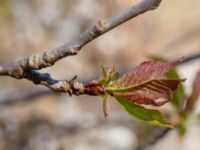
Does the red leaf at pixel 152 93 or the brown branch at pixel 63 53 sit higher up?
the brown branch at pixel 63 53

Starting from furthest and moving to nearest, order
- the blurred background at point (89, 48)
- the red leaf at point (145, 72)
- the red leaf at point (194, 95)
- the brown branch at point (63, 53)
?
1. the blurred background at point (89, 48)
2. the red leaf at point (194, 95)
3. the red leaf at point (145, 72)
4. the brown branch at point (63, 53)

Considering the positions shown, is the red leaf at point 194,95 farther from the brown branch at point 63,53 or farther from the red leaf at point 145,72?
the brown branch at point 63,53

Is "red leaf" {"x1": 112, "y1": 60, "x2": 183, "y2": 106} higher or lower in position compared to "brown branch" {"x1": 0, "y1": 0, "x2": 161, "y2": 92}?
lower

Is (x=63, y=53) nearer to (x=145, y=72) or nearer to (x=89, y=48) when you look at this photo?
(x=145, y=72)

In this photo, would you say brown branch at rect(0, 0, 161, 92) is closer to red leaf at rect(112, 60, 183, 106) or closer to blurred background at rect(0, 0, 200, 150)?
red leaf at rect(112, 60, 183, 106)

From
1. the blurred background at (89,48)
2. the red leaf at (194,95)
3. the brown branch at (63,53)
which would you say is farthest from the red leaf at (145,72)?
the blurred background at (89,48)

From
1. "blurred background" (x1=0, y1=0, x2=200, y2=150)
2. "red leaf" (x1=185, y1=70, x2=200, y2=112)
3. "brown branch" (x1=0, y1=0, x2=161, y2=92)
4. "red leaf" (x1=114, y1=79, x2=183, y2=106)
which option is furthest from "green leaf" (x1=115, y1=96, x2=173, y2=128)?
"blurred background" (x1=0, y1=0, x2=200, y2=150)
